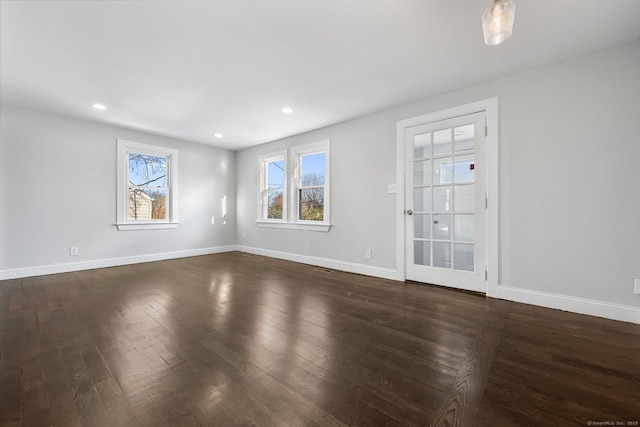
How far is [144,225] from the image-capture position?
5.00 meters

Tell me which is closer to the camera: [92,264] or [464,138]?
[464,138]

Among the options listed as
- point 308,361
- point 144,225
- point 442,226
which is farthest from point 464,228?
point 144,225

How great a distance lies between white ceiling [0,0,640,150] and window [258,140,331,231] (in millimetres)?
1320

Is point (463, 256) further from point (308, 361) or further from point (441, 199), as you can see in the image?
point (308, 361)

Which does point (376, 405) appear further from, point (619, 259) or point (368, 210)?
point (368, 210)

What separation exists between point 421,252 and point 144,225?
15.8 ft

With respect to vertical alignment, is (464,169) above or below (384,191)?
above

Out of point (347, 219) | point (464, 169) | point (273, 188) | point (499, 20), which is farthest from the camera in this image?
point (273, 188)

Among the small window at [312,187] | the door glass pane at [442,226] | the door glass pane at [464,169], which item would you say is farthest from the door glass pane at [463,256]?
the small window at [312,187]

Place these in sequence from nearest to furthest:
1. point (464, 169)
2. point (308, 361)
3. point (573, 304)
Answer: point (308, 361) → point (573, 304) → point (464, 169)

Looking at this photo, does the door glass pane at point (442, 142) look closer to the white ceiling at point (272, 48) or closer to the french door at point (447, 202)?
the french door at point (447, 202)

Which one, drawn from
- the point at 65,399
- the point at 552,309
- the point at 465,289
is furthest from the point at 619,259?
the point at 65,399

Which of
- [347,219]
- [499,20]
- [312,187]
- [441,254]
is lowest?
[441,254]

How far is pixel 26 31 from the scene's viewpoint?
84.9 inches
